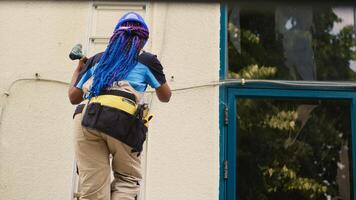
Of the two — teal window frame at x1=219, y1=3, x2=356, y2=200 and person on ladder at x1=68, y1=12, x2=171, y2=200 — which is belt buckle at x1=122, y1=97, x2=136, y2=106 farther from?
teal window frame at x1=219, y1=3, x2=356, y2=200

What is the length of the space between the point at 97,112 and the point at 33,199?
1847 mm

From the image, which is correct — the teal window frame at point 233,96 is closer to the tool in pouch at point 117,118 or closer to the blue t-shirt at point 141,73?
the blue t-shirt at point 141,73

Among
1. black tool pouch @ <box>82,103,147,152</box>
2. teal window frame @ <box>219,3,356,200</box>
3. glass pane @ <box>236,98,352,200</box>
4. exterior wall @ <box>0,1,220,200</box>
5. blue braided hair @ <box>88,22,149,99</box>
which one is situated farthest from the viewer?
glass pane @ <box>236,98,352,200</box>

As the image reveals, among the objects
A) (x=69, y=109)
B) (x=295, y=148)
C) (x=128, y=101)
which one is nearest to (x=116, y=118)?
(x=128, y=101)

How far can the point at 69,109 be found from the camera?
3.99m

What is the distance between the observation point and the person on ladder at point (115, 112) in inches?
92.5

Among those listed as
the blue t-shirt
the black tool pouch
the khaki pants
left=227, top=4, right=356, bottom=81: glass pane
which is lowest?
the khaki pants

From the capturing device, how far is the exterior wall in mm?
3873

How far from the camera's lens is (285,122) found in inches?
168

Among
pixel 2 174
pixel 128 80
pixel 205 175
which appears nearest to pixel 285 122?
pixel 205 175

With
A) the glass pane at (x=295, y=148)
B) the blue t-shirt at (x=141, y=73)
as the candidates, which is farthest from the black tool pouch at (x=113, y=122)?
the glass pane at (x=295, y=148)

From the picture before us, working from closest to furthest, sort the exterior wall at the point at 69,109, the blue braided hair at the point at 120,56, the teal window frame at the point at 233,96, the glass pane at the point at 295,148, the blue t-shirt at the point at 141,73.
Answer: the blue braided hair at the point at 120,56 < the blue t-shirt at the point at 141,73 < the exterior wall at the point at 69,109 < the teal window frame at the point at 233,96 < the glass pane at the point at 295,148

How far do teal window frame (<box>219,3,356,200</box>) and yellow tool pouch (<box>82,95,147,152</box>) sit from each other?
1.76m

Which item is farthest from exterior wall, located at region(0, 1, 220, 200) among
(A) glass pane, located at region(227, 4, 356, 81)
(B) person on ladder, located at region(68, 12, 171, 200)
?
(B) person on ladder, located at region(68, 12, 171, 200)
